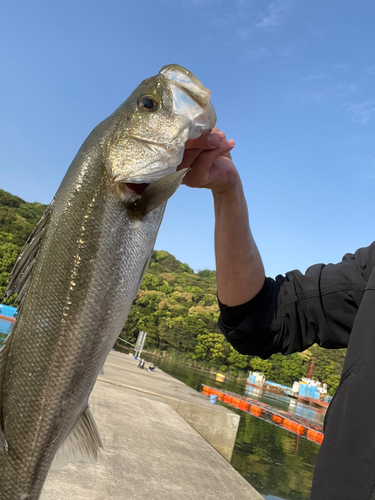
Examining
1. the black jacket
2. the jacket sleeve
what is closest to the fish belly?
the black jacket

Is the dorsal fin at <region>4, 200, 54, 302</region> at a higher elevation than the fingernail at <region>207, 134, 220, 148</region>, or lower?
lower

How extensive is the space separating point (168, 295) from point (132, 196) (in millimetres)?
76527

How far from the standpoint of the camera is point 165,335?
216 feet

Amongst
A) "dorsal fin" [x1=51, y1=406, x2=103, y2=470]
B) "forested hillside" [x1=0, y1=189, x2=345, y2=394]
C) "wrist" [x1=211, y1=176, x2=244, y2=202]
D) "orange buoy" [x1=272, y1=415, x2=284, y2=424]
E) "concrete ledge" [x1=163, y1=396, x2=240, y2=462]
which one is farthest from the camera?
"forested hillside" [x1=0, y1=189, x2=345, y2=394]

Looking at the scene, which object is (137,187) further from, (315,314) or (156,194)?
(315,314)

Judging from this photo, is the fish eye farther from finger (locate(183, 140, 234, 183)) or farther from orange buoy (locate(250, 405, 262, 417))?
orange buoy (locate(250, 405, 262, 417))

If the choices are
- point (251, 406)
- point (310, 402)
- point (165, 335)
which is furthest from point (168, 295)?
point (251, 406)

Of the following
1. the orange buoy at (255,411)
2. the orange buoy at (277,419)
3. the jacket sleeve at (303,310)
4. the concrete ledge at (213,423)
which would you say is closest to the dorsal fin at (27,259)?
the jacket sleeve at (303,310)

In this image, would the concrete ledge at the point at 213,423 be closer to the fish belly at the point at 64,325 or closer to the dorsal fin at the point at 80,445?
the dorsal fin at the point at 80,445

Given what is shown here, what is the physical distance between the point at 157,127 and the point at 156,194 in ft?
0.98

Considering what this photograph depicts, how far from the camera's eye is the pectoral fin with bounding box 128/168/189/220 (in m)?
1.33

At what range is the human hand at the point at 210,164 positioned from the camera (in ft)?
5.07

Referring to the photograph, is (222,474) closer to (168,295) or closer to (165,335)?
(165,335)

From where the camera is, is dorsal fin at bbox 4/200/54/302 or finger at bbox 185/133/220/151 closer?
dorsal fin at bbox 4/200/54/302
